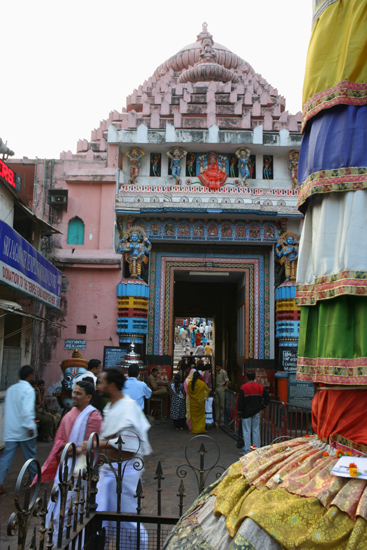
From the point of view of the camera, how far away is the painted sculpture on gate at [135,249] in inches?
448

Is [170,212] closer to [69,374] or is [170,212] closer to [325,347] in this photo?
[69,374]

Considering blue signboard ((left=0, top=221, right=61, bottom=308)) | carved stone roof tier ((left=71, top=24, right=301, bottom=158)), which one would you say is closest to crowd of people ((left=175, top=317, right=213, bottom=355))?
carved stone roof tier ((left=71, top=24, right=301, bottom=158))

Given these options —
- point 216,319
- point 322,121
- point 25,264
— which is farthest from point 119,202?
point 322,121

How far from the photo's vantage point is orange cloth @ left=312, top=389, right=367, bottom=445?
205 centimetres

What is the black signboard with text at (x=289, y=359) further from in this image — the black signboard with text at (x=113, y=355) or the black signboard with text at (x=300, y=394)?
the black signboard with text at (x=113, y=355)

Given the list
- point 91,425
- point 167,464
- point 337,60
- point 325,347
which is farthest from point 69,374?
point 337,60

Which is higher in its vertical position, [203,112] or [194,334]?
[203,112]

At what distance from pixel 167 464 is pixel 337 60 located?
619cm

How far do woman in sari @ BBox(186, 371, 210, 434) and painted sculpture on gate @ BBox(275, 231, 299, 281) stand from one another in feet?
11.7

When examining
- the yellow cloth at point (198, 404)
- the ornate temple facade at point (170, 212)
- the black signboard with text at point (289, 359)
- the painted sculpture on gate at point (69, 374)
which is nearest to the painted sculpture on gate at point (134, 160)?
the ornate temple facade at point (170, 212)

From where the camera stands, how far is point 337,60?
2385 mm

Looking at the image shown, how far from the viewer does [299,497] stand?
6.20 ft

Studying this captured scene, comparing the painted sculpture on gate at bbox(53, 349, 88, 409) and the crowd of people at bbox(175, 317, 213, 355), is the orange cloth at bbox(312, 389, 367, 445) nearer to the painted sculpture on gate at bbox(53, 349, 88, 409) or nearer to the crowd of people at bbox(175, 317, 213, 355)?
the painted sculpture on gate at bbox(53, 349, 88, 409)

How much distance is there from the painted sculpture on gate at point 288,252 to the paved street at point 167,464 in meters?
4.09
